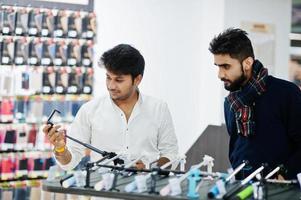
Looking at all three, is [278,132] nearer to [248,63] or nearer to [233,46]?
[248,63]

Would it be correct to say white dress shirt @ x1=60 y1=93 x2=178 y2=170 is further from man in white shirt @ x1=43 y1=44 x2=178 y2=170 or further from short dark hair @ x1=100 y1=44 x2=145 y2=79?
short dark hair @ x1=100 y1=44 x2=145 y2=79

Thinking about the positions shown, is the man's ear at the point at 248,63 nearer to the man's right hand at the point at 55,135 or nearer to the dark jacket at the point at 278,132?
the dark jacket at the point at 278,132

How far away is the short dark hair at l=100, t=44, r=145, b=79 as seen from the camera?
291cm

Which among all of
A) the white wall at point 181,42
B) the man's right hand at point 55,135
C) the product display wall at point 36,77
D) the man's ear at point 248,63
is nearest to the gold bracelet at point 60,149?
the man's right hand at point 55,135

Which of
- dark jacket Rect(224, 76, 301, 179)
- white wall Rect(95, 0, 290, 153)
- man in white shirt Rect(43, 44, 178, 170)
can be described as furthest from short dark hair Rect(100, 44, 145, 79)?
white wall Rect(95, 0, 290, 153)

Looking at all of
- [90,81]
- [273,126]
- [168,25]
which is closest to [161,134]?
[273,126]

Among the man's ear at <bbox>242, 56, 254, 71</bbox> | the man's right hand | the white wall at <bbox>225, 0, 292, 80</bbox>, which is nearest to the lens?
the man's right hand

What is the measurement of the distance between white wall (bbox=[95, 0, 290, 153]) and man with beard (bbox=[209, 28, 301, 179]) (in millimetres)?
2620

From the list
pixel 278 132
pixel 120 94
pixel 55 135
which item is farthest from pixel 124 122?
pixel 278 132

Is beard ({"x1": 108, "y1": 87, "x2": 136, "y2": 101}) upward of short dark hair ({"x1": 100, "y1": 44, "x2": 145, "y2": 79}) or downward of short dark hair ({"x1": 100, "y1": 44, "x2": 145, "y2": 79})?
downward

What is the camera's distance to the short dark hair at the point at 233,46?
2.85 meters

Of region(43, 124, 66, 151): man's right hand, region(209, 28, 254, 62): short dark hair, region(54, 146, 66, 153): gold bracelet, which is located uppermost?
region(209, 28, 254, 62): short dark hair

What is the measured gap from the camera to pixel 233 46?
2.85m

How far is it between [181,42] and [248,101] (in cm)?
312
